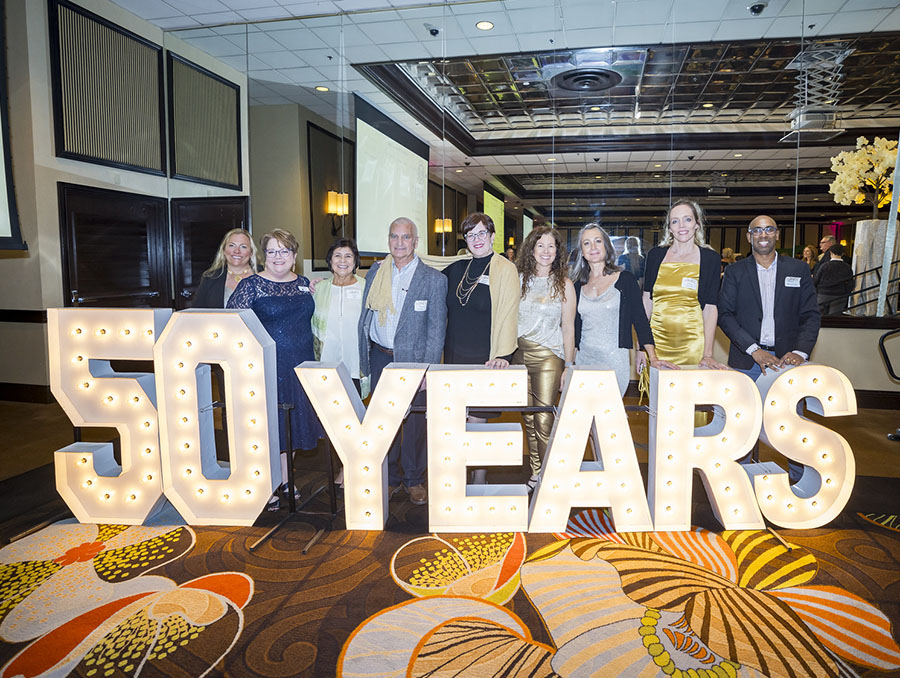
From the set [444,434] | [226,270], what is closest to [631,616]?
[444,434]

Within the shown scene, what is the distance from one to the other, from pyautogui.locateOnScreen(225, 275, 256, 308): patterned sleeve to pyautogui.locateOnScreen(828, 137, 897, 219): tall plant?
5.27m

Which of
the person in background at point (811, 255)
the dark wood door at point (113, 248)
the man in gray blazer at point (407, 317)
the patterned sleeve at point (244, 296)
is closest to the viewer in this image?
the patterned sleeve at point (244, 296)

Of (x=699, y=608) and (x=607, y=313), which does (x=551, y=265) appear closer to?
(x=607, y=313)

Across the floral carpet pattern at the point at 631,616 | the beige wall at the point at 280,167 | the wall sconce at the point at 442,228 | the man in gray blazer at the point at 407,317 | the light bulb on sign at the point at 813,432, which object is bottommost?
the floral carpet pattern at the point at 631,616

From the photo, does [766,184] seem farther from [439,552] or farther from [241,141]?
[241,141]

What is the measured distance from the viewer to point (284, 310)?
2.82m

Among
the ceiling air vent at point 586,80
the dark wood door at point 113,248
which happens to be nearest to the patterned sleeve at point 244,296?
the dark wood door at point 113,248

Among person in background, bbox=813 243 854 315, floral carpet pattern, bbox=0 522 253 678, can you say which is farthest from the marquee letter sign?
person in background, bbox=813 243 854 315

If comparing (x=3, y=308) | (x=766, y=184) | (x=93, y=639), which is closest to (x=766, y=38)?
(x=766, y=184)

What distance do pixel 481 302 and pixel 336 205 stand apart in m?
4.04

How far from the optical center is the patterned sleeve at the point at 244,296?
2.77 m

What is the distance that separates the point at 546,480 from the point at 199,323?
177cm

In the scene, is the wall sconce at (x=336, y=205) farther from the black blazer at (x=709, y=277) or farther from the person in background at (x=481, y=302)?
the black blazer at (x=709, y=277)

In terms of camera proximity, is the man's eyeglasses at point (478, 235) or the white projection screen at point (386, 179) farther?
the white projection screen at point (386, 179)
